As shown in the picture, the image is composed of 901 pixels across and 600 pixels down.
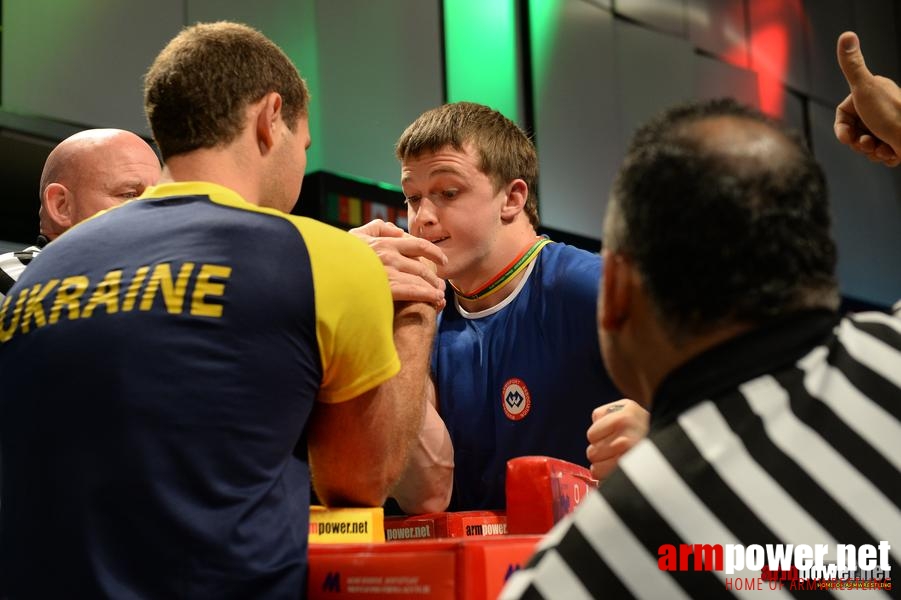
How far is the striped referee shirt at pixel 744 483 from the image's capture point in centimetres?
76

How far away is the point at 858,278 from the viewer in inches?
283

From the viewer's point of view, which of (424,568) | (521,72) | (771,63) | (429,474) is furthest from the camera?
(771,63)

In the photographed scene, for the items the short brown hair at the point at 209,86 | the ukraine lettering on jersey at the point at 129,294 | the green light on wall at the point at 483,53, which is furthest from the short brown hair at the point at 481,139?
the green light on wall at the point at 483,53

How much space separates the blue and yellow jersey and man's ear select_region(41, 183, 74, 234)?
1.24 m

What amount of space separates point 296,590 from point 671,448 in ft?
1.84

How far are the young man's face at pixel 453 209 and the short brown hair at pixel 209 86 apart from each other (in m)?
0.75

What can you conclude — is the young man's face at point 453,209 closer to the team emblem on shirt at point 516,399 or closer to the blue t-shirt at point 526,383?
the blue t-shirt at point 526,383

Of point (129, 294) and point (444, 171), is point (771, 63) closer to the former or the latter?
point (444, 171)

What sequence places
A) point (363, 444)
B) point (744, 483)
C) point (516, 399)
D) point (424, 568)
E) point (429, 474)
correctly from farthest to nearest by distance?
point (516, 399) → point (429, 474) → point (363, 444) → point (424, 568) → point (744, 483)

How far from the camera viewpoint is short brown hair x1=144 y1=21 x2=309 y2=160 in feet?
4.70

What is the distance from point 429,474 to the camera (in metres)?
1.89

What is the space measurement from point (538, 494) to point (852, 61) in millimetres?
762

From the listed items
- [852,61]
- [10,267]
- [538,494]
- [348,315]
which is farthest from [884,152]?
[10,267]

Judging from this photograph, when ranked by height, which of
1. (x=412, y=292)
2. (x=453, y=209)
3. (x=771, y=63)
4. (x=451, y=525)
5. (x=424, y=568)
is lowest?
(x=424, y=568)
